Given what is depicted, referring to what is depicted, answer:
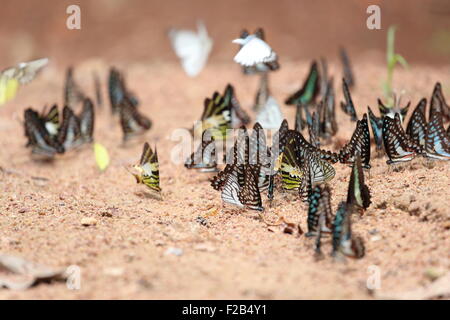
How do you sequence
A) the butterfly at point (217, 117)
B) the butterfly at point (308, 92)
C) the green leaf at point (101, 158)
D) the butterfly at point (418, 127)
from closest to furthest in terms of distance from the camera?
the butterfly at point (418, 127), the butterfly at point (217, 117), the green leaf at point (101, 158), the butterfly at point (308, 92)

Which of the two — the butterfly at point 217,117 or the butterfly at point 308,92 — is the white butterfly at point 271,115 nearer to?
the butterfly at point 217,117

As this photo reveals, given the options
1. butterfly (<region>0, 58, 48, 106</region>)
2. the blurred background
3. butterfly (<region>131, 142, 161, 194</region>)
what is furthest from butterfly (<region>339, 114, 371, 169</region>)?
the blurred background

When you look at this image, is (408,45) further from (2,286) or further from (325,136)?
(2,286)

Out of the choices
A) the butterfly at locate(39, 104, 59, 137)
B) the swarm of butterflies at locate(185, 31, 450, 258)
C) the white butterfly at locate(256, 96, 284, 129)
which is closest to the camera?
the swarm of butterflies at locate(185, 31, 450, 258)

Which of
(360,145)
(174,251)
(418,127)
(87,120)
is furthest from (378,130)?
(87,120)

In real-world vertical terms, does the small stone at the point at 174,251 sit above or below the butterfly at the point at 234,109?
below

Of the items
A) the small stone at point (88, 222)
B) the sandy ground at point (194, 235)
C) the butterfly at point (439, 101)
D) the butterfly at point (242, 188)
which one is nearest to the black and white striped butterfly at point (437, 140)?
the sandy ground at point (194, 235)

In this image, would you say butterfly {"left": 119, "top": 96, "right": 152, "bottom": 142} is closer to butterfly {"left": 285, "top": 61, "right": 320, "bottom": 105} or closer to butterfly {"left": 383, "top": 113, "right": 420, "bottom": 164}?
butterfly {"left": 285, "top": 61, "right": 320, "bottom": 105}
